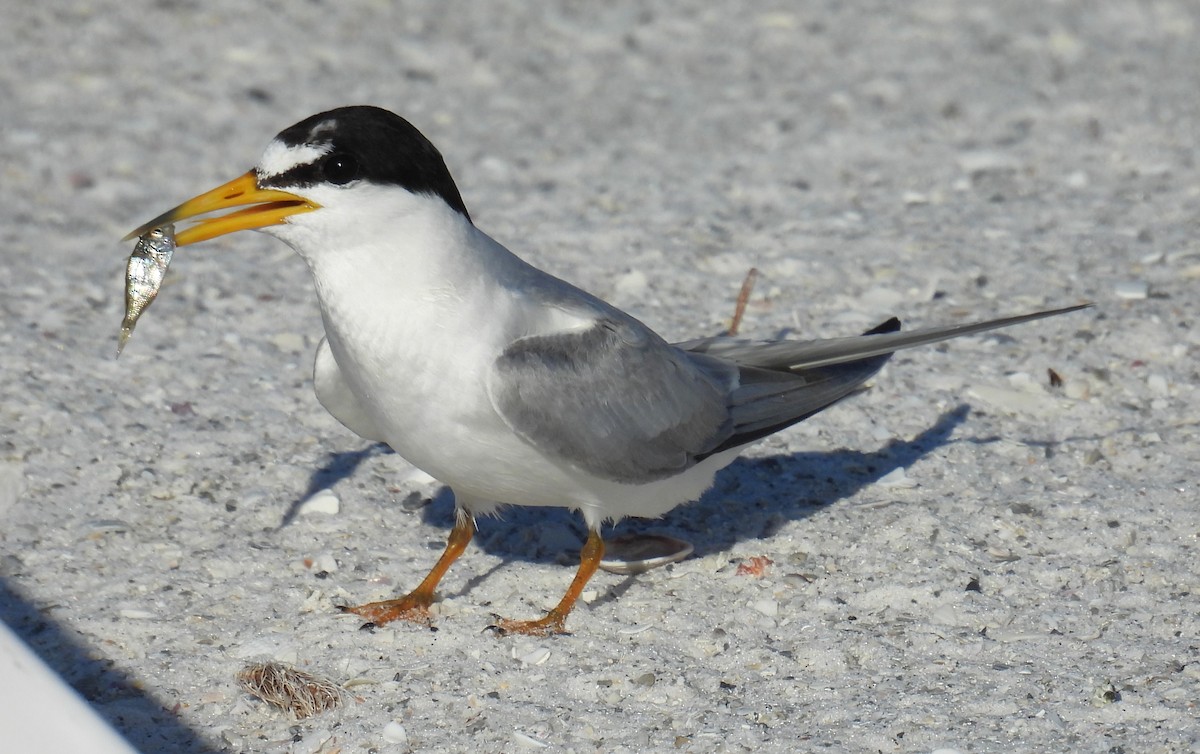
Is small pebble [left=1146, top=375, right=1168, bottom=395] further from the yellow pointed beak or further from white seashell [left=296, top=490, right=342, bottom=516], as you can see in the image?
the yellow pointed beak

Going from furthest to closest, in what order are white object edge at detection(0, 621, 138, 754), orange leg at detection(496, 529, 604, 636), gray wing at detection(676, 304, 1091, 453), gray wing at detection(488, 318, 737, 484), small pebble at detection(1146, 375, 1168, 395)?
small pebble at detection(1146, 375, 1168, 395) → gray wing at detection(676, 304, 1091, 453) → orange leg at detection(496, 529, 604, 636) → gray wing at detection(488, 318, 737, 484) → white object edge at detection(0, 621, 138, 754)

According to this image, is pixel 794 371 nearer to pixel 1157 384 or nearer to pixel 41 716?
pixel 1157 384

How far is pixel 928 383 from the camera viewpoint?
5172mm

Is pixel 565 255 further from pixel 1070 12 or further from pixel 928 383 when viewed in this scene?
pixel 1070 12

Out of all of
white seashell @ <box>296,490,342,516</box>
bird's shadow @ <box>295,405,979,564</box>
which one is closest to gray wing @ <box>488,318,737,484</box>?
bird's shadow @ <box>295,405,979,564</box>

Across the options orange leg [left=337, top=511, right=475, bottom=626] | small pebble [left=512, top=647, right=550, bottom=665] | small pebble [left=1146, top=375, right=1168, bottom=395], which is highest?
orange leg [left=337, top=511, right=475, bottom=626]

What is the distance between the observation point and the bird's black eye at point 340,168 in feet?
11.2

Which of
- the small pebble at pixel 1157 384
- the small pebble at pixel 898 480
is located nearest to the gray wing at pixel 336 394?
the small pebble at pixel 898 480

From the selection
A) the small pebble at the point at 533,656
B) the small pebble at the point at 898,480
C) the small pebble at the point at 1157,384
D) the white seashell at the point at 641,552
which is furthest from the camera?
the small pebble at the point at 1157,384

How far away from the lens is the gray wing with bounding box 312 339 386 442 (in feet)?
12.7

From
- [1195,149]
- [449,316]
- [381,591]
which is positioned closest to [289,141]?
[449,316]

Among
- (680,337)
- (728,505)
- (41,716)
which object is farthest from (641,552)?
(41,716)

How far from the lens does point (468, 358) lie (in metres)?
3.55

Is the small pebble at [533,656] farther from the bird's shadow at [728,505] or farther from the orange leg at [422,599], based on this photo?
the bird's shadow at [728,505]
